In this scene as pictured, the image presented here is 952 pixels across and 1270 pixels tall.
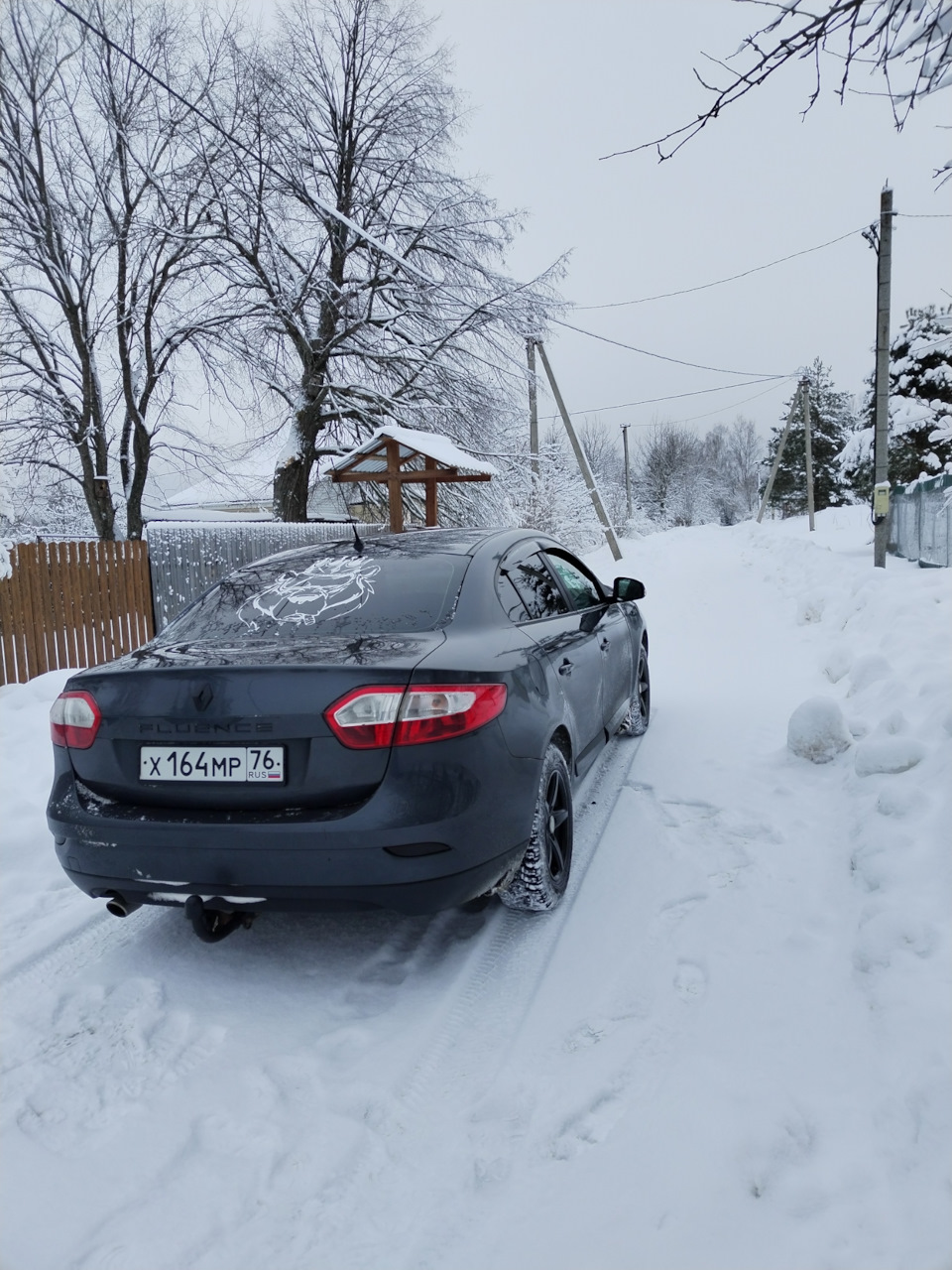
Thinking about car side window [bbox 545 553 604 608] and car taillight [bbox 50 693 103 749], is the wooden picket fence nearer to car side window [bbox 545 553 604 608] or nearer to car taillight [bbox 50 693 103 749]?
car side window [bbox 545 553 604 608]

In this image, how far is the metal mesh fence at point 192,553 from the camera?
9984 millimetres

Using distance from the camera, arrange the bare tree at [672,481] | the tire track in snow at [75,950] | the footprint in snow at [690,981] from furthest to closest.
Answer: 1. the bare tree at [672,481]
2. the tire track in snow at [75,950]
3. the footprint in snow at [690,981]

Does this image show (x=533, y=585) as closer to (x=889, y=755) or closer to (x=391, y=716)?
(x=391, y=716)

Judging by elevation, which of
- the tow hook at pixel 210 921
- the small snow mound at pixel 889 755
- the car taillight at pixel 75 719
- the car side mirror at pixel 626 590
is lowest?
the tow hook at pixel 210 921

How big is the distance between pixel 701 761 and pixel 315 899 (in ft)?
9.89

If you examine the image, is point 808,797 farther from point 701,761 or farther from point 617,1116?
point 617,1116

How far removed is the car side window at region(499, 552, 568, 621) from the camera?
136 inches

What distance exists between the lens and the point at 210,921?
2.95 m

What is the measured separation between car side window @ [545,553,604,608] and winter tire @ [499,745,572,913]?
1201 mm

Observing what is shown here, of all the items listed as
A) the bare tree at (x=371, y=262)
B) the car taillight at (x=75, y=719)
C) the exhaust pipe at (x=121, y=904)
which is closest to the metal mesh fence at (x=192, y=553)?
the bare tree at (x=371, y=262)

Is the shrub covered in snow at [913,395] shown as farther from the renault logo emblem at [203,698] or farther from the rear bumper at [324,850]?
the renault logo emblem at [203,698]

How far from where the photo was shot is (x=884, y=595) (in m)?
9.05

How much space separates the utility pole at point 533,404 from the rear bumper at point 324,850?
16057mm

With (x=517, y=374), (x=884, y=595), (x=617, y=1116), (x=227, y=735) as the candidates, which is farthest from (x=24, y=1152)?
(x=517, y=374)
